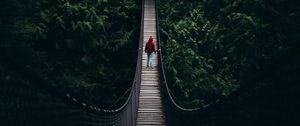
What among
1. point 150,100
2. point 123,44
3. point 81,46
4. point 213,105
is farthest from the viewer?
point 123,44

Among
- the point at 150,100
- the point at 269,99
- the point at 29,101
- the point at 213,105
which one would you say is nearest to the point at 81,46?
the point at 150,100

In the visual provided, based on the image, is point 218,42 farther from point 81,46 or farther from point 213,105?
point 213,105

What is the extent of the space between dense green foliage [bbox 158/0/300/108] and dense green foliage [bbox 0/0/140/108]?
1.83 metres

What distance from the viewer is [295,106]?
3.23m

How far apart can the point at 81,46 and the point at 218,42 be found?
4.76m

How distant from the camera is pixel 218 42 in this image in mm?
22500

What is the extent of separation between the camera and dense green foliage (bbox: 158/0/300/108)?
1709 centimetres

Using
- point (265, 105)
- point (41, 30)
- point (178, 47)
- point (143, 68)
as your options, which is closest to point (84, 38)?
point (41, 30)

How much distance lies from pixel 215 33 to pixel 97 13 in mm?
4933

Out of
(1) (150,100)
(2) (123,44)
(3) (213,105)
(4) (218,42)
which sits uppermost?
(3) (213,105)

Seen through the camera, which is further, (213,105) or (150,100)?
(150,100)

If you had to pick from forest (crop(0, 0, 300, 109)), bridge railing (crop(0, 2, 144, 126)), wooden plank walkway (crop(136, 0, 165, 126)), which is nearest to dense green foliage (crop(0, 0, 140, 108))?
forest (crop(0, 0, 300, 109))

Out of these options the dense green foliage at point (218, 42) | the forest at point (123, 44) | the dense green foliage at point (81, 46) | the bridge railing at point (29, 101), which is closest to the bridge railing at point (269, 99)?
the bridge railing at point (29, 101)

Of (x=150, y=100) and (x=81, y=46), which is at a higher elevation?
(x=81, y=46)
